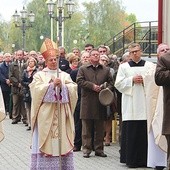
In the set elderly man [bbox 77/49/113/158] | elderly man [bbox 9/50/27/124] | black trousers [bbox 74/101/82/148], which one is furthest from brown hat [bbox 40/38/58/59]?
elderly man [bbox 9/50/27/124]

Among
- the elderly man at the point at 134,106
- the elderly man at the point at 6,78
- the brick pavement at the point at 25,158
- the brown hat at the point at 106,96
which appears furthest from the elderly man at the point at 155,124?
the elderly man at the point at 6,78

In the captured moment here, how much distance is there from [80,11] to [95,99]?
70053 millimetres

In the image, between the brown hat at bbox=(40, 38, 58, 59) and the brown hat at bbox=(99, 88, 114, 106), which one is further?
the brown hat at bbox=(99, 88, 114, 106)

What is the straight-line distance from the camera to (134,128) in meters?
9.68

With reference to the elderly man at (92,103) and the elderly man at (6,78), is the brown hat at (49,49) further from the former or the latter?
the elderly man at (6,78)

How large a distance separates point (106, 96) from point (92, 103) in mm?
474

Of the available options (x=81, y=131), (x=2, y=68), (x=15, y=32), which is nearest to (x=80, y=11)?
(x=15, y=32)

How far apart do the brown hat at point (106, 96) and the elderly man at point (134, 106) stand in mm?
582

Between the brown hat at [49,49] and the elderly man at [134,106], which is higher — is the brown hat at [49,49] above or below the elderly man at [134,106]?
above

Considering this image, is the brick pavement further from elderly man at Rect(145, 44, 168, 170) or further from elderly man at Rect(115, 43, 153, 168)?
elderly man at Rect(145, 44, 168, 170)

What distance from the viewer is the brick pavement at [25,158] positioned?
31.9 ft

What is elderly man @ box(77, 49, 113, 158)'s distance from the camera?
35.2ft

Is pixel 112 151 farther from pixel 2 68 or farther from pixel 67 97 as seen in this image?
pixel 2 68

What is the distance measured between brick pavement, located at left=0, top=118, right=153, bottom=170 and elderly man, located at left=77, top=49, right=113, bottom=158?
281 mm
